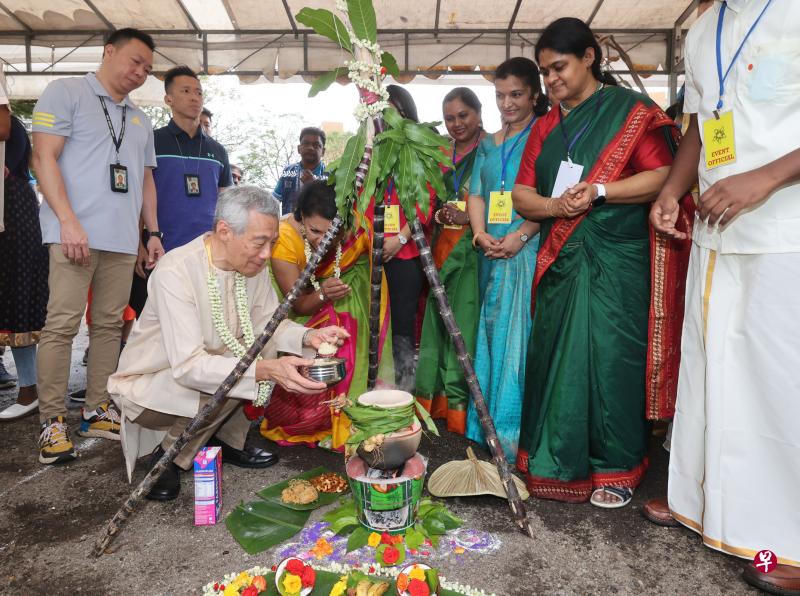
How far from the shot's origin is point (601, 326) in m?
2.49

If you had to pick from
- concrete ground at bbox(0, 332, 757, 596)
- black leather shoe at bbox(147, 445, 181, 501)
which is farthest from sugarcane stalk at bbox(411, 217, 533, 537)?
black leather shoe at bbox(147, 445, 181, 501)

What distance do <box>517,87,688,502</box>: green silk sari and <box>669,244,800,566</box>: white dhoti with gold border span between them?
1.04ft

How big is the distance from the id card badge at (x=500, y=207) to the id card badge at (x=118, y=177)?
1959 mm

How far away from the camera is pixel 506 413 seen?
3018 millimetres

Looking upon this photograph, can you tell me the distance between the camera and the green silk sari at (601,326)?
2488mm

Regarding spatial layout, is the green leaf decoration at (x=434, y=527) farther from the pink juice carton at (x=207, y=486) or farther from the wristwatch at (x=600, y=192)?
the wristwatch at (x=600, y=192)

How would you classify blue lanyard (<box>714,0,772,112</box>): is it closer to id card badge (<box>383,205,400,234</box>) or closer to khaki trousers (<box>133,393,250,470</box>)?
id card badge (<box>383,205,400,234</box>)

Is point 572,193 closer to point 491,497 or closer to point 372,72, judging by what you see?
point 372,72

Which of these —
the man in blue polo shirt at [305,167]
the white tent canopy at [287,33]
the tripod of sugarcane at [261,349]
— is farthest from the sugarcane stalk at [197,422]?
the white tent canopy at [287,33]

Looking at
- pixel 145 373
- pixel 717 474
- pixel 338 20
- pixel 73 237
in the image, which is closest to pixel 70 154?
pixel 73 237

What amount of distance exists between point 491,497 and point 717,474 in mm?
919

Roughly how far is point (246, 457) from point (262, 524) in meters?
0.67

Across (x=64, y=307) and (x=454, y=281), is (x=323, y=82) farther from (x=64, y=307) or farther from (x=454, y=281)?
(x=64, y=307)

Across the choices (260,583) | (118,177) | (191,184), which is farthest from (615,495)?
(191,184)
